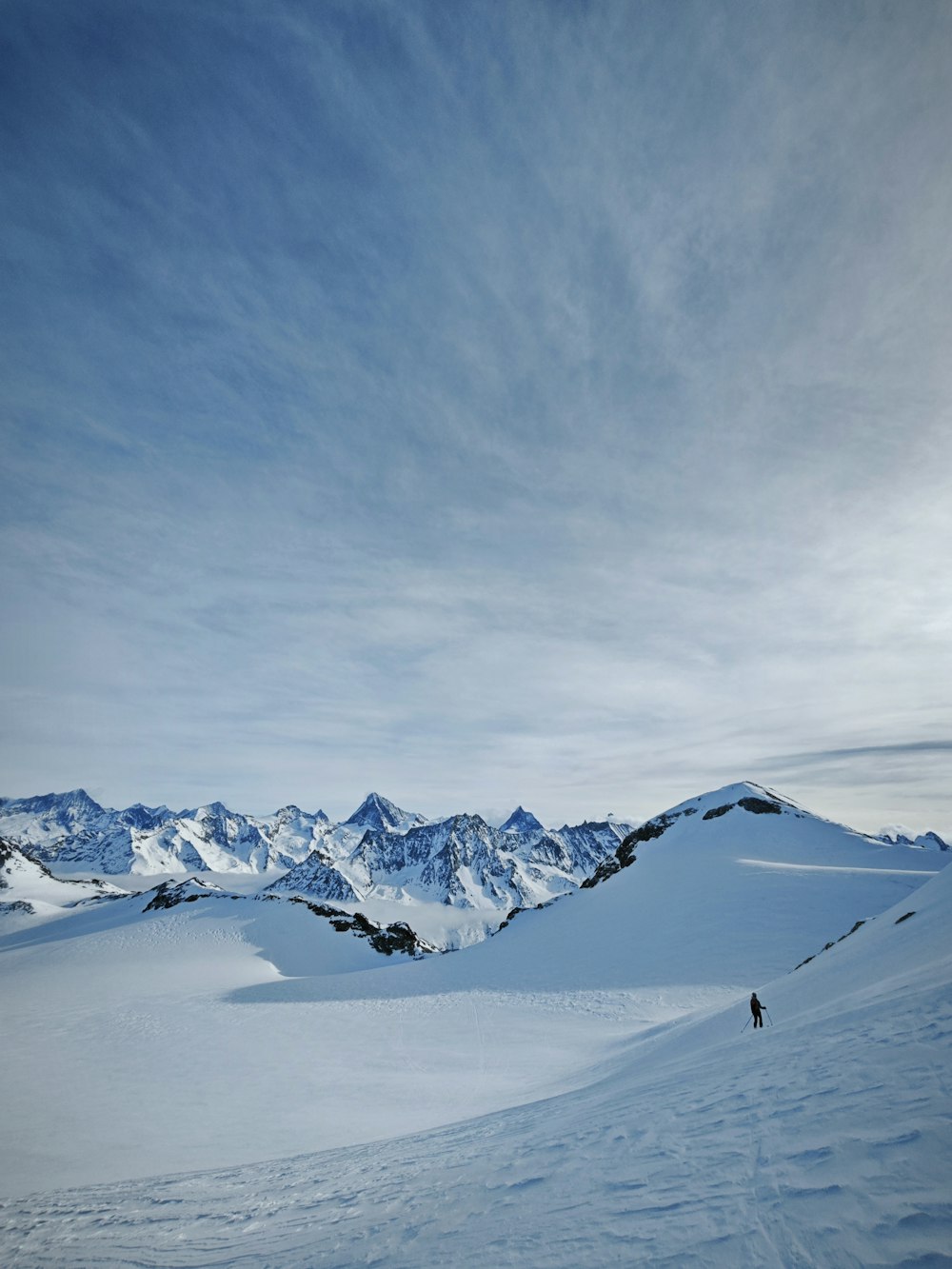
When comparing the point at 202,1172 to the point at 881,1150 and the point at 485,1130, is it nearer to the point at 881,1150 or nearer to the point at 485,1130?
the point at 485,1130

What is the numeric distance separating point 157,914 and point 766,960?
63352 millimetres

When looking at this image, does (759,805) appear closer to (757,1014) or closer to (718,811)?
(718,811)

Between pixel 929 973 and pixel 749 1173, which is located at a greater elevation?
pixel 929 973

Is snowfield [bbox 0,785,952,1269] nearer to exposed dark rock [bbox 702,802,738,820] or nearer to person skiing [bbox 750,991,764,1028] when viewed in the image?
person skiing [bbox 750,991,764,1028]

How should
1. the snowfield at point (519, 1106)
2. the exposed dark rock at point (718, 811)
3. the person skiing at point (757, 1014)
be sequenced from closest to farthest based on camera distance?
the snowfield at point (519, 1106) < the person skiing at point (757, 1014) < the exposed dark rock at point (718, 811)

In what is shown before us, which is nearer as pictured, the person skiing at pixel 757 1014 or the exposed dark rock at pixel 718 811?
the person skiing at pixel 757 1014

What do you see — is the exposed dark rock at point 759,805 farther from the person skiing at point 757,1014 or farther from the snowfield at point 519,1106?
the person skiing at point 757,1014

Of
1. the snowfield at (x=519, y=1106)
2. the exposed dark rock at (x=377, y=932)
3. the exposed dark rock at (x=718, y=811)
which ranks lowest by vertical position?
the exposed dark rock at (x=377, y=932)

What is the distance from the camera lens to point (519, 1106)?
46.8ft

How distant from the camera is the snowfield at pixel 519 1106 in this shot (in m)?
5.59

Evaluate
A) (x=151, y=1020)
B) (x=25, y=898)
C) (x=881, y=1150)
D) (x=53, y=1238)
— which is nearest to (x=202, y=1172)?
(x=53, y=1238)

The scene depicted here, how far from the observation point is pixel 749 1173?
5934 mm

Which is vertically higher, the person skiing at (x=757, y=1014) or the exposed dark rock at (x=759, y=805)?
the exposed dark rock at (x=759, y=805)

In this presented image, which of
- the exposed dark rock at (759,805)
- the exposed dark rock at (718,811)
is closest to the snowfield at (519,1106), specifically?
the exposed dark rock at (759,805)
